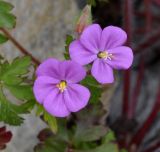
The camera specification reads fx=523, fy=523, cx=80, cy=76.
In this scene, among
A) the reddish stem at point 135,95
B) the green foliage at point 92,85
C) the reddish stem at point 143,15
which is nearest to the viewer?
the green foliage at point 92,85

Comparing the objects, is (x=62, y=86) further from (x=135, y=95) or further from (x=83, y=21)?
(x=135, y=95)

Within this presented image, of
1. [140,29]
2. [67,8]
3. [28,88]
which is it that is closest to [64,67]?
[28,88]

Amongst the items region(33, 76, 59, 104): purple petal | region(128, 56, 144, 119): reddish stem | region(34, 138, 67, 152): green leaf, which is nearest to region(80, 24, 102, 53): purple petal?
region(33, 76, 59, 104): purple petal

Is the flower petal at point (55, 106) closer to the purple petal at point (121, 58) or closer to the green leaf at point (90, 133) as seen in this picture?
the purple petal at point (121, 58)

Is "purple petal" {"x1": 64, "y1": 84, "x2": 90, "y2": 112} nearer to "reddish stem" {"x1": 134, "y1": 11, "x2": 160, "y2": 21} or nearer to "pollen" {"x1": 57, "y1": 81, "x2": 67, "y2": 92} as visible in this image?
"pollen" {"x1": 57, "y1": 81, "x2": 67, "y2": 92}

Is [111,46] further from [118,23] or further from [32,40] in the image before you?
[118,23]

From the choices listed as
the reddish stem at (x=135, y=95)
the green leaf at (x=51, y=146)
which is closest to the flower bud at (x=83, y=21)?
the green leaf at (x=51, y=146)
